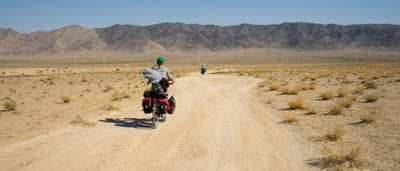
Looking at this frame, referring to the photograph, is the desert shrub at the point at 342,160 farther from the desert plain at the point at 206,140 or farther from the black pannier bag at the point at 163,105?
the black pannier bag at the point at 163,105

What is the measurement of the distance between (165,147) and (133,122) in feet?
8.65

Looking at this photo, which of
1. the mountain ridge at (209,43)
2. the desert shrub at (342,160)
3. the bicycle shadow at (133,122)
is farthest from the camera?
the mountain ridge at (209,43)

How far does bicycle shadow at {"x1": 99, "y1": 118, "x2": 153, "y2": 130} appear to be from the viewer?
296 inches

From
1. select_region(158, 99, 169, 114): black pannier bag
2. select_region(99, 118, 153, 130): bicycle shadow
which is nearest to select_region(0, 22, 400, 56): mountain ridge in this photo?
select_region(99, 118, 153, 130): bicycle shadow

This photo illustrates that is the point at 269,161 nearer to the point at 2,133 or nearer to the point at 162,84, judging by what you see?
the point at 162,84

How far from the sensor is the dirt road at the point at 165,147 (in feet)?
15.9

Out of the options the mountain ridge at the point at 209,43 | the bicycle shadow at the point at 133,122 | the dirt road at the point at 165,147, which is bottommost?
the dirt road at the point at 165,147

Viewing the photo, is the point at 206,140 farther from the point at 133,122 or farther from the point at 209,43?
the point at 209,43

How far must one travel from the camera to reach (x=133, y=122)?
8039 millimetres

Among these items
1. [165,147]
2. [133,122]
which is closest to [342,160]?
[165,147]

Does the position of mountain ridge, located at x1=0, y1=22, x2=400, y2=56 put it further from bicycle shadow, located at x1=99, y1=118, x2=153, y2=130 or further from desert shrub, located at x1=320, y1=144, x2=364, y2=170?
desert shrub, located at x1=320, y1=144, x2=364, y2=170

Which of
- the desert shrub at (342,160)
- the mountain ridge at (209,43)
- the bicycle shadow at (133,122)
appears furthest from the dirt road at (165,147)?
the mountain ridge at (209,43)

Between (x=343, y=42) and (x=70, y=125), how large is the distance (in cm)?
20410

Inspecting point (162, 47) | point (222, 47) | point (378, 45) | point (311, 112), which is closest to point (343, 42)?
point (378, 45)
